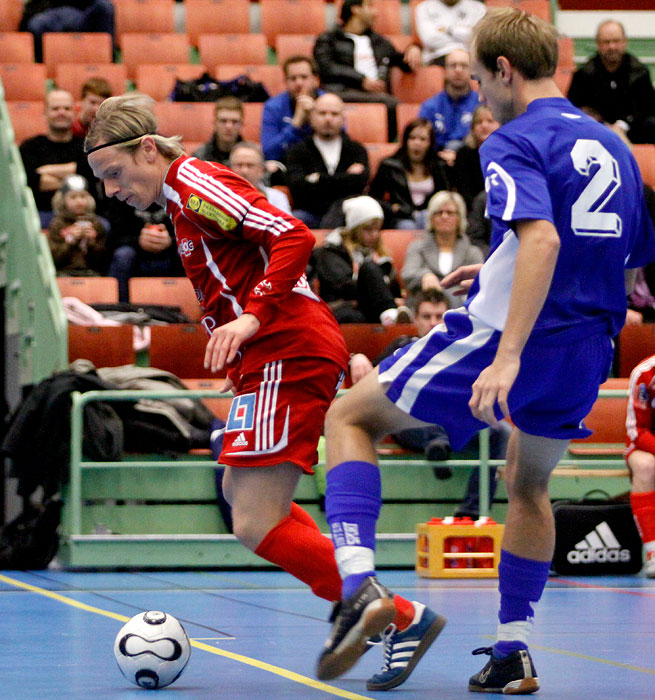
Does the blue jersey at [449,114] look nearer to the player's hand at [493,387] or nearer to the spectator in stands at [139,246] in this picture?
the spectator in stands at [139,246]

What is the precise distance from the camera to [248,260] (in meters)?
3.73

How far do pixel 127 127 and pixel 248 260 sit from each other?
525 millimetres

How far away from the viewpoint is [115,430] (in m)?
7.20

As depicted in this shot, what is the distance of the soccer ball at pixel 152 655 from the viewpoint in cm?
343

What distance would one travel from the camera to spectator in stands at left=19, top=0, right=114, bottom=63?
11953 millimetres

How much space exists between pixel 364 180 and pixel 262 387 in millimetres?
6241

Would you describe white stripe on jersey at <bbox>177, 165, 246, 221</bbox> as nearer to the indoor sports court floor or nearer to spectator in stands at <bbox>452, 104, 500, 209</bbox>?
the indoor sports court floor

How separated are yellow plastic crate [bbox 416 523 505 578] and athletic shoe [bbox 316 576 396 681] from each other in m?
3.91

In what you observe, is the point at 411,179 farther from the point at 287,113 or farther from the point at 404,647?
Answer: the point at 404,647

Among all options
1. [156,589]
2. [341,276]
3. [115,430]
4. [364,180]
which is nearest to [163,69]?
[364,180]

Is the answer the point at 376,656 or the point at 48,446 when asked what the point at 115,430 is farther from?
the point at 376,656

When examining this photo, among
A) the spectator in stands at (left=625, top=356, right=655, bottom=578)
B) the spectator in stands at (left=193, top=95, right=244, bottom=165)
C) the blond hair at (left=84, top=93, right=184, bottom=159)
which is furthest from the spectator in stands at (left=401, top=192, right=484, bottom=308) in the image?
the blond hair at (left=84, top=93, right=184, bottom=159)

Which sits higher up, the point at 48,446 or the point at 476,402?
the point at 476,402

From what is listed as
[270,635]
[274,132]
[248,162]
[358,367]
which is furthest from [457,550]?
[274,132]
